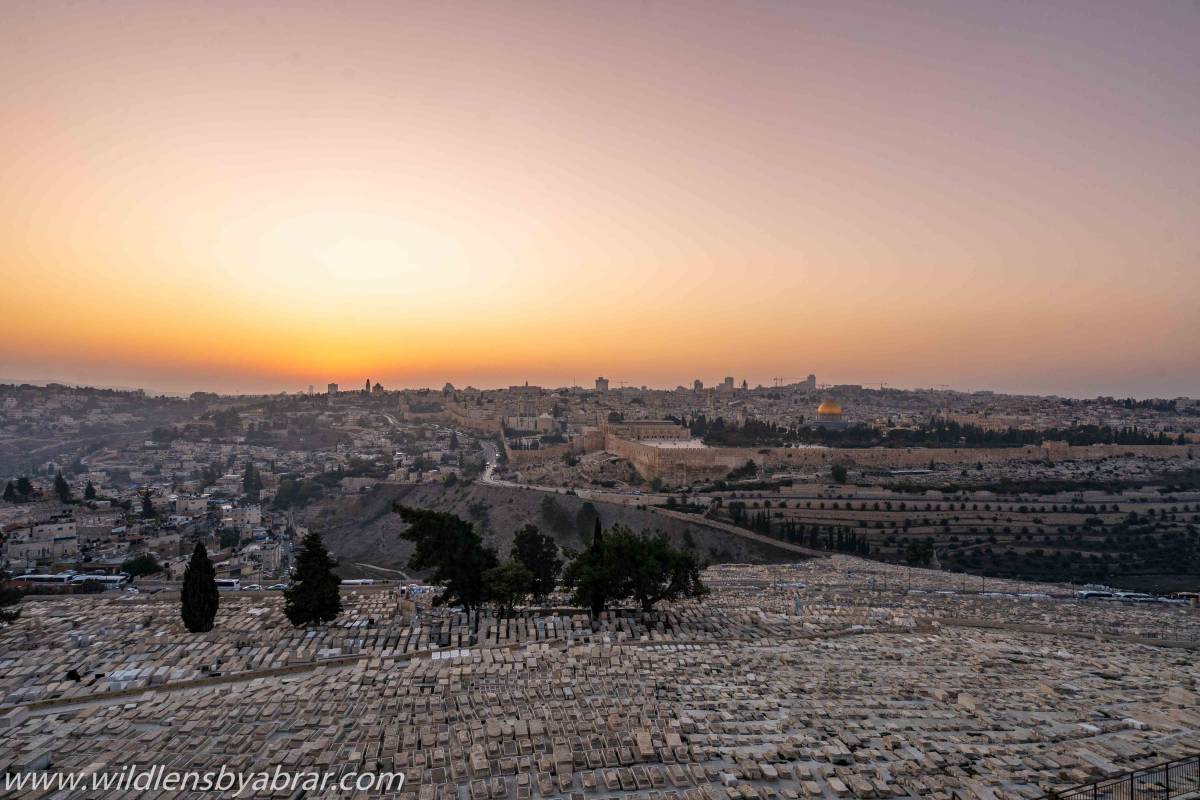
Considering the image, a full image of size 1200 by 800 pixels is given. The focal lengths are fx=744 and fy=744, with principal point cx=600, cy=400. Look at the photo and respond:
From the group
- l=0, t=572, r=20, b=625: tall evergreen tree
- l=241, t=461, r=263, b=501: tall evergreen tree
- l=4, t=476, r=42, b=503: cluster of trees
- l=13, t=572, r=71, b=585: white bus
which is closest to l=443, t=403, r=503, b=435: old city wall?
l=241, t=461, r=263, b=501: tall evergreen tree

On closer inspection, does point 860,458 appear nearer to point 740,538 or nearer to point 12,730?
point 740,538

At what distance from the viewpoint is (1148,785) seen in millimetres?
6027

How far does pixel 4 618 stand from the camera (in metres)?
13.9

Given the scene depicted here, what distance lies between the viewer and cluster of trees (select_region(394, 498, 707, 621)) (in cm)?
1458

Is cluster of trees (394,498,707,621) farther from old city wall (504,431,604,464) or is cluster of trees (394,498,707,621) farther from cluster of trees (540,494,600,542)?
old city wall (504,431,604,464)

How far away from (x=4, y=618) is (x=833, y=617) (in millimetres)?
16105

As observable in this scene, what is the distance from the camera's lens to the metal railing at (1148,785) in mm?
5855

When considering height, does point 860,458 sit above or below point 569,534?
above

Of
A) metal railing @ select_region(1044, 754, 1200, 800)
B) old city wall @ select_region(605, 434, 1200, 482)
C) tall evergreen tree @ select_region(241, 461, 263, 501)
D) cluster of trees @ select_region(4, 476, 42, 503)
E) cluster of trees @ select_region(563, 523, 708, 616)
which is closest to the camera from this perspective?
metal railing @ select_region(1044, 754, 1200, 800)

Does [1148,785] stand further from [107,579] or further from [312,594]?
[107,579]

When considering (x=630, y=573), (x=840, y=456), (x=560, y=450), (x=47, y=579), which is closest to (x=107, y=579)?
(x=47, y=579)

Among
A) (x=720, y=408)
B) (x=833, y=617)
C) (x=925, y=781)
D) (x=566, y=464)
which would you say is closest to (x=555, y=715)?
(x=925, y=781)

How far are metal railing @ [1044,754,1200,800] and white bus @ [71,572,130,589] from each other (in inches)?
878

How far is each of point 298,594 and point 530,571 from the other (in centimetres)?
450
